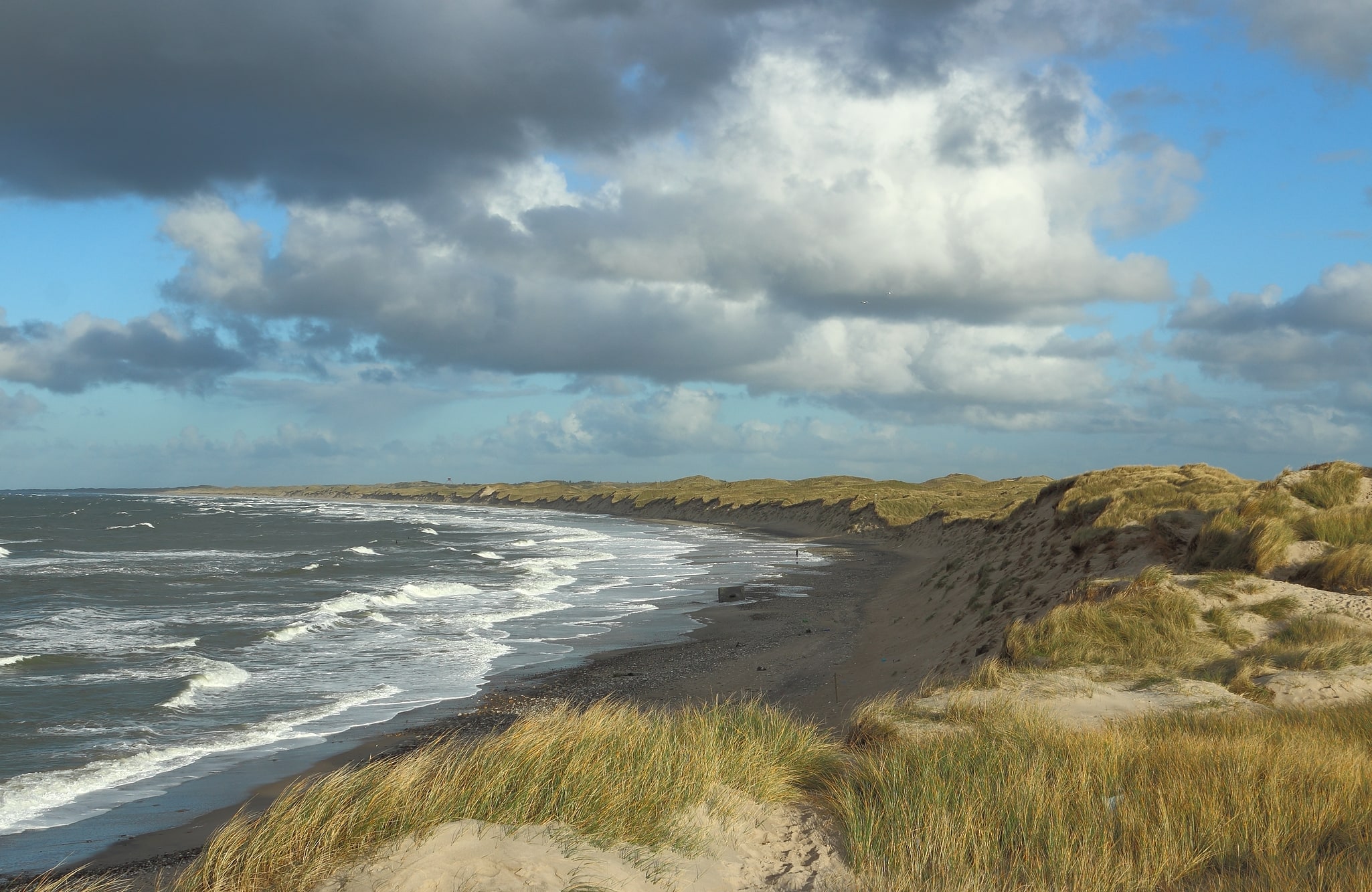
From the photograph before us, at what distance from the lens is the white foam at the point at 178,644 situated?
2259 cm

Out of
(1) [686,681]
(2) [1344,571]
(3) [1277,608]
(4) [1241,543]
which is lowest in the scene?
(1) [686,681]

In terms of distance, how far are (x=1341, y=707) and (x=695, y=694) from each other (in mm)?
10971

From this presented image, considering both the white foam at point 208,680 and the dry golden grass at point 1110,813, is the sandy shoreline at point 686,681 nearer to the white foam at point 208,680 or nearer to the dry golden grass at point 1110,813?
the white foam at point 208,680

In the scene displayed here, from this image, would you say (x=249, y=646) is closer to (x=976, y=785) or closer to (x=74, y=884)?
(x=74, y=884)

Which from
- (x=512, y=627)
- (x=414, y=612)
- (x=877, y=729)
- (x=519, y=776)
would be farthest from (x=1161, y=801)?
(x=414, y=612)

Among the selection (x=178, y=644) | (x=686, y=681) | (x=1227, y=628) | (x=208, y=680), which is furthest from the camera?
(x=178, y=644)

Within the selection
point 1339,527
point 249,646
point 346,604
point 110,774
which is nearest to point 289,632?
point 249,646

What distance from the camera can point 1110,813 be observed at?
6.00 metres

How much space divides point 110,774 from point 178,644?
1109 cm

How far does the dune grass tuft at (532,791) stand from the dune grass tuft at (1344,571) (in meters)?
11.9

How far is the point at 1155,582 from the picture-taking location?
48.4 ft

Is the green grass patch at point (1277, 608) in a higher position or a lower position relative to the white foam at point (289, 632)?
higher

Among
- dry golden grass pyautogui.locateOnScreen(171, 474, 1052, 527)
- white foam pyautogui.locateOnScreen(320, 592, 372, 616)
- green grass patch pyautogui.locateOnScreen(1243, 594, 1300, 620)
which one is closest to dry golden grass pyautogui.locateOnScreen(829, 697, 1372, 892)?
green grass patch pyautogui.locateOnScreen(1243, 594, 1300, 620)

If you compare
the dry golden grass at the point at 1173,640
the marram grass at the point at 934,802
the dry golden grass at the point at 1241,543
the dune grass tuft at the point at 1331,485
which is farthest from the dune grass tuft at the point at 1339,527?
the marram grass at the point at 934,802
